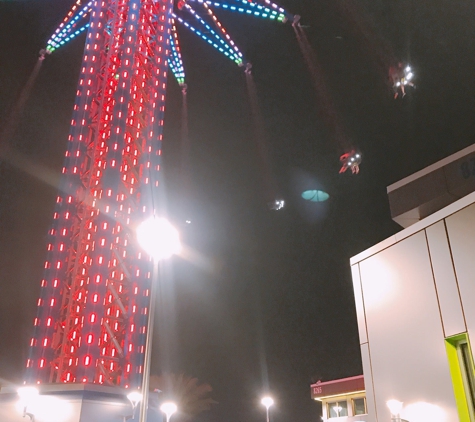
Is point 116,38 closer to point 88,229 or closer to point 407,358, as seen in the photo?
point 88,229

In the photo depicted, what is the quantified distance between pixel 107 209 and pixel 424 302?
25.1ft

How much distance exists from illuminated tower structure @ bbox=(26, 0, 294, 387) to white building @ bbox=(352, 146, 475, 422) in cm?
503

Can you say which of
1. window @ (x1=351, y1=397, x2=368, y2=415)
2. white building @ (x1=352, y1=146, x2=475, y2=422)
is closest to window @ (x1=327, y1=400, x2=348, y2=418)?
window @ (x1=351, y1=397, x2=368, y2=415)

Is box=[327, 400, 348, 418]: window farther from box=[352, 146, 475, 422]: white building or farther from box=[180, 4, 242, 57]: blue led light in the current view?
box=[180, 4, 242, 57]: blue led light

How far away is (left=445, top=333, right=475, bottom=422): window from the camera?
23.7 ft

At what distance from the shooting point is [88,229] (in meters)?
12.5

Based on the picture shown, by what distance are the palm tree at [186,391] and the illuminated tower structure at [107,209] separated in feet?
67.8

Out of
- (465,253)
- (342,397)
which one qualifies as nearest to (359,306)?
(465,253)

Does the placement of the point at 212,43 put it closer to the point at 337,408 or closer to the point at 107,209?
the point at 107,209

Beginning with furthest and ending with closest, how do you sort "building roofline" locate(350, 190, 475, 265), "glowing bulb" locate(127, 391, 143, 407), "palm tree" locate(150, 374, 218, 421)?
"palm tree" locate(150, 374, 218, 421) < "glowing bulb" locate(127, 391, 143, 407) < "building roofline" locate(350, 190, 475, 265)

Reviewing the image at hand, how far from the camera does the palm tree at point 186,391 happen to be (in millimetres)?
31203

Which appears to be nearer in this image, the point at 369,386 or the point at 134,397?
the point at 369,386

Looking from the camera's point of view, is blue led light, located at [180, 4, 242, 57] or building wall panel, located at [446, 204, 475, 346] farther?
blue led light, located at [180, 4, 242, 57]

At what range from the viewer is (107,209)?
12023mm
